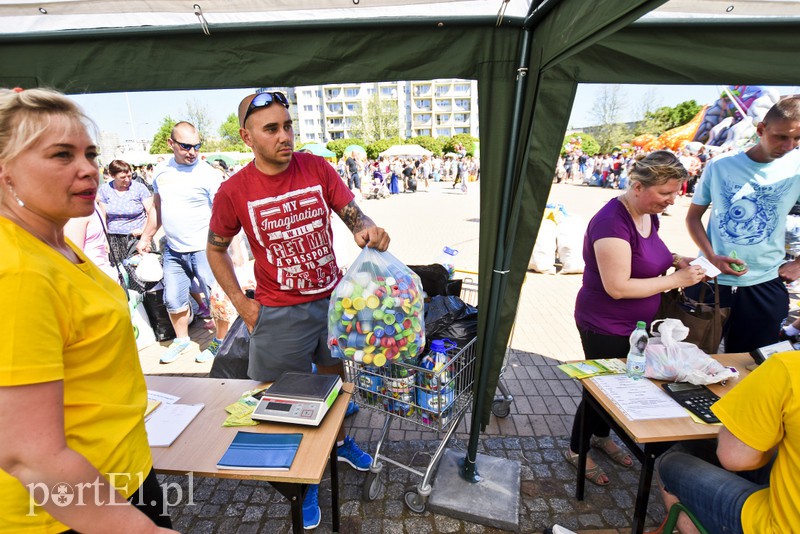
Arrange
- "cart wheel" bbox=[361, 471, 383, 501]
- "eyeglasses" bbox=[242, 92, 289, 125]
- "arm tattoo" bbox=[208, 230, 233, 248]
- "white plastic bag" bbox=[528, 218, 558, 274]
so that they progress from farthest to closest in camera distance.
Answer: "white plastic bag" bbox=[528, 218, 558, 274], "cart wheel" bbox=[361, 471, 383, 501], "arm tattoo" bbox=[208, 230, 233, 248], "eyeglasses" bbox=[242, 92, 289, 125]

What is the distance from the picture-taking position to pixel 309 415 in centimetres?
183

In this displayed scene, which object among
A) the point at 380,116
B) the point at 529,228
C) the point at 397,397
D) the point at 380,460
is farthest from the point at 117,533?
the point at 380,116

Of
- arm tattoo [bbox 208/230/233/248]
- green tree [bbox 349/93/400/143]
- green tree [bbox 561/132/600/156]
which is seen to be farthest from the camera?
green tree [bbox 349/93/400/143]

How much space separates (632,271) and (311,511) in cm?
253

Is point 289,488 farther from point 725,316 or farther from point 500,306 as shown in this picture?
point 725,316

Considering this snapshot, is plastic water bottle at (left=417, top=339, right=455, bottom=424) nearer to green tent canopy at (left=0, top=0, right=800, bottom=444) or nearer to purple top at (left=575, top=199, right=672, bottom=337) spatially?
green tent canopy at (left=0, top=0, right=800, bottom=444)

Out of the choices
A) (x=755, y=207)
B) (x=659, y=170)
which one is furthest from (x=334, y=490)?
(x=755, y=207)

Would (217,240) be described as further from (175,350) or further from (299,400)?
(175,350)

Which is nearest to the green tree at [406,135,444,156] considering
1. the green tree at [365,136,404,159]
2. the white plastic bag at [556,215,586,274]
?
the green tree at [365,136,404,159]

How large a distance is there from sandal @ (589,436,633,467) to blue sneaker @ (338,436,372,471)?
169cm

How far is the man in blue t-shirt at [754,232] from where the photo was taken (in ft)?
8.87

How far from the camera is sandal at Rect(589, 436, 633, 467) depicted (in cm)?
290

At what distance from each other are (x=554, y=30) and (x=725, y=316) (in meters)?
2.29

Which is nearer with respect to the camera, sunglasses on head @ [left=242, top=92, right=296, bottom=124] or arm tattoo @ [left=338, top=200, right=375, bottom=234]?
sunglasses on head @ [left=242, top=92, right=296, bottom=124]
